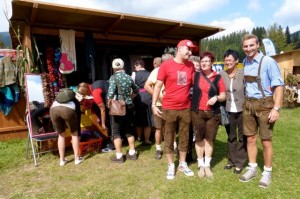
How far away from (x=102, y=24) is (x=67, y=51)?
0.96 m

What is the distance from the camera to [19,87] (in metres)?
5.52

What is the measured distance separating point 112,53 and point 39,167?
402cm

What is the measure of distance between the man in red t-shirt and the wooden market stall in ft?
7.53

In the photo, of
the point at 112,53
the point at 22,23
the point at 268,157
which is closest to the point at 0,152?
the point at 22,23

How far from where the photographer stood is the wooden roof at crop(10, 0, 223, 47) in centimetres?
463

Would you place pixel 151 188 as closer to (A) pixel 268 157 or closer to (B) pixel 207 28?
(A) pixel 268 157

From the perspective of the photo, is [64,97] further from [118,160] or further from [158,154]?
[158,154]

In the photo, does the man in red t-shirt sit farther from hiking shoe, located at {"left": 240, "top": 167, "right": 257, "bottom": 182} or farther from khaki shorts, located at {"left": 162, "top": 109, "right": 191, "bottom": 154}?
hiking shoe, located at {"left": 240, "top": 167, "right": 257, "bottom": 182}

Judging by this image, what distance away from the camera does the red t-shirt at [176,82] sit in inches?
135

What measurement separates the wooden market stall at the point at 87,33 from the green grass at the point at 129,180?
1.84 meters

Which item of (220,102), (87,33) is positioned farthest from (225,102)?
(87,33)

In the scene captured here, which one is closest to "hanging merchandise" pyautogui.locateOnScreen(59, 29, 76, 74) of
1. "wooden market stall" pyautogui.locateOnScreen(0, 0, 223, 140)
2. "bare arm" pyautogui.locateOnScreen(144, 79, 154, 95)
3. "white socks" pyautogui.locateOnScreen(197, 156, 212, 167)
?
"wooden market stall" pyautogui.locateOnScreen(0, 0, 223, 140)

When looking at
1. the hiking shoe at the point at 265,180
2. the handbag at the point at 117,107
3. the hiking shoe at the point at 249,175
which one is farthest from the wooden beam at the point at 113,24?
the hiking shoe at the point at 265,180

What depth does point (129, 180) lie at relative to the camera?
12.0 feet
